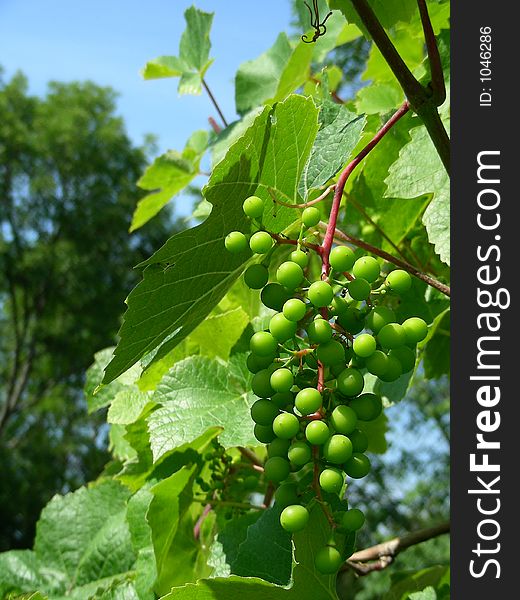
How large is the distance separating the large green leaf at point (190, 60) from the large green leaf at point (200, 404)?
69cm

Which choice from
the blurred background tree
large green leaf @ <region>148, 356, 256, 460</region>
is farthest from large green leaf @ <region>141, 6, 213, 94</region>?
the blurred background tree

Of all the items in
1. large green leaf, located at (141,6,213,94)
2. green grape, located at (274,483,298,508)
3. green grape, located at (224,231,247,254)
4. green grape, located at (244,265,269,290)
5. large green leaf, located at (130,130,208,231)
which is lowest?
green grape, located at (274,483,298,508)

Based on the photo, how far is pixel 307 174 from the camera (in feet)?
1.92

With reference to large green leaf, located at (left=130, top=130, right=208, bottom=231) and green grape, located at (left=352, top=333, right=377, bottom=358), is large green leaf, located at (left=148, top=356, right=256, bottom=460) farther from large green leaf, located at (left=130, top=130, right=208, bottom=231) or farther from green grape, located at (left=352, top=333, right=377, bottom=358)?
large green leaf, located at (left=130, top=130, right=208, bottom=231)

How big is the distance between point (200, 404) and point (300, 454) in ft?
0.76

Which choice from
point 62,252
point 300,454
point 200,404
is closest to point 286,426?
point 300,454

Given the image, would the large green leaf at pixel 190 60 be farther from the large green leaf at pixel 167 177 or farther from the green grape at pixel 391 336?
the green grape at pixel 391 336

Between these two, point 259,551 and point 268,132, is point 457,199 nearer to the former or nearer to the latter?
point 268,132

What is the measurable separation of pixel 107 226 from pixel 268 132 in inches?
543

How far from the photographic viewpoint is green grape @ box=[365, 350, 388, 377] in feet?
1.59

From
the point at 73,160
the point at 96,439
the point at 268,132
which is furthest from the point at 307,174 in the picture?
the point at 73,160

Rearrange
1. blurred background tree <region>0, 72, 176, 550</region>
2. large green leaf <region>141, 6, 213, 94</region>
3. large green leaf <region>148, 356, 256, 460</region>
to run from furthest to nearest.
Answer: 1. blurred background tree <region>0, 72, 176, 550</region>
2. large green leaf <region>141, 6, 213, 94</region>
3. large green leaf <region>148, 356, 256, 460</region>

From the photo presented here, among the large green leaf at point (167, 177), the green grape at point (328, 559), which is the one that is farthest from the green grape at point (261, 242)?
the large green leaf at point (167, 177)

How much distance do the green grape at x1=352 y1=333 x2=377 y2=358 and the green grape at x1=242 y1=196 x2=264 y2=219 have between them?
119 mm
